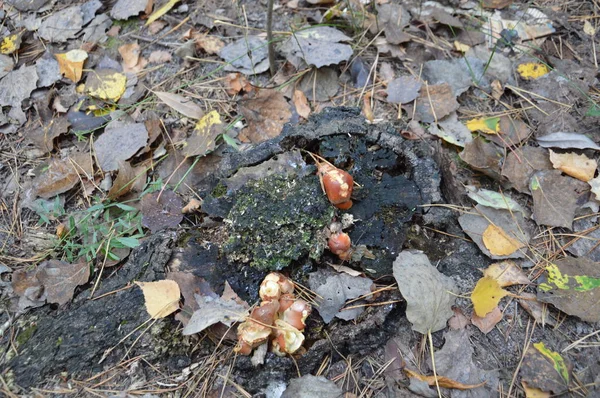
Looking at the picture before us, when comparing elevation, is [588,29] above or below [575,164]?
above

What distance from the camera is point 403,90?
111 inches

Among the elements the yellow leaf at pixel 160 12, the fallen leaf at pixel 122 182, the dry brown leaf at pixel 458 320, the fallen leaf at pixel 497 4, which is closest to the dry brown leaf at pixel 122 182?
the fallen leaf at pixel 122 182

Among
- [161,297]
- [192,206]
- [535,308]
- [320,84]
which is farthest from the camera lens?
[320,84]

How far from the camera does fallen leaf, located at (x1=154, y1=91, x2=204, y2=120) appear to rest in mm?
2824

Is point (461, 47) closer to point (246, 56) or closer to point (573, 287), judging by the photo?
point (246, 56)

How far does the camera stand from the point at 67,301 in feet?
6.86

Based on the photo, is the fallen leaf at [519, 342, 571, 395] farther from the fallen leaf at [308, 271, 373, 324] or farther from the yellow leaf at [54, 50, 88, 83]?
the yellow leaf at [54, 50, 88, 83]

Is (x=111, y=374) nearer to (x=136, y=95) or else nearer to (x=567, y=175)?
(x=136, y=95)

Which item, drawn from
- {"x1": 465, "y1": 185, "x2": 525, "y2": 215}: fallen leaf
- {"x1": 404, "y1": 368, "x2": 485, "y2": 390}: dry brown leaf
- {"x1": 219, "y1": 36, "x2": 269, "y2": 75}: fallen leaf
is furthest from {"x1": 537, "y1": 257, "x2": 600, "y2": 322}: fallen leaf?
{"x1": 219, "y1": 36, "x2": 269, "y2": 75}: fallen leaf

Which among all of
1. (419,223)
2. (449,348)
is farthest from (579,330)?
(419,223)

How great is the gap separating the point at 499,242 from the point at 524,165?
1.85ft

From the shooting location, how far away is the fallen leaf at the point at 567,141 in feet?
8.18

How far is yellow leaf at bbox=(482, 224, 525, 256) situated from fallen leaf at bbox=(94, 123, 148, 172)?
2.02 meters

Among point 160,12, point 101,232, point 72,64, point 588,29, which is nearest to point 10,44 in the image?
point 72,64
